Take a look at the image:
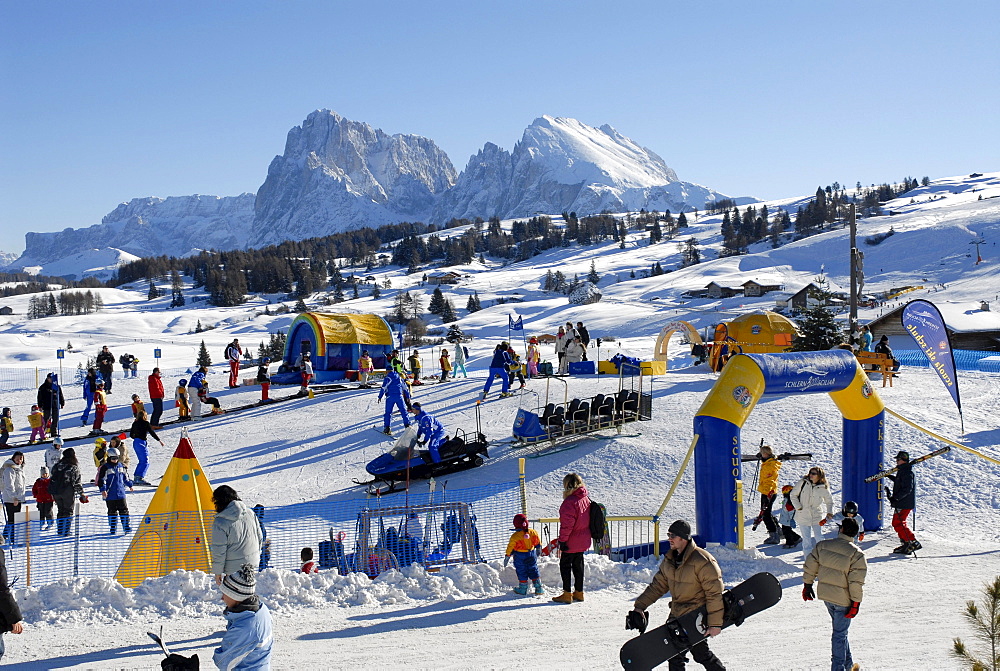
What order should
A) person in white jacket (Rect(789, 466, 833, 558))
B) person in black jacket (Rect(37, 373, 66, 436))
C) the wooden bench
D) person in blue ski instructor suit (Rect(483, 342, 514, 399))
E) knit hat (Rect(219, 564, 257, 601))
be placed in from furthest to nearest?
person in blue ski instructor suit (Rect(483, 342, 514, 399))
the wooden bench
person in black jacket (Rect(37, 373, 66, 436))
person in white jacket (Rect(789, 466, 833, 558))
knit hat (Rect(219, 564, 257, 601))

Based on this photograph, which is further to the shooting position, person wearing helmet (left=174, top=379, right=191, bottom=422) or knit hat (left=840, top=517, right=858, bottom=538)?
person wearing helmet (left=174, top=379, right=191, bottom=422)

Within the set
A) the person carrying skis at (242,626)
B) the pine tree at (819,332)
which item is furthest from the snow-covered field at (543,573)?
the pine tree at (819,332)

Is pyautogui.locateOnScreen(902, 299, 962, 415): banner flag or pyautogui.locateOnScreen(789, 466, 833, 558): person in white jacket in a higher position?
pyautogui.locateOnScreen(902, 299, 962, 415): banner flag

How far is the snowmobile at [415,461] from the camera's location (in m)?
13.7

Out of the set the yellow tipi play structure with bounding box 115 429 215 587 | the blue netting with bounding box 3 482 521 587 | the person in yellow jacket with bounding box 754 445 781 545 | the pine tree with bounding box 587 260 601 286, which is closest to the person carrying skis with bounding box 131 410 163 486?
the blue netting with bounding box 3 482 521 587

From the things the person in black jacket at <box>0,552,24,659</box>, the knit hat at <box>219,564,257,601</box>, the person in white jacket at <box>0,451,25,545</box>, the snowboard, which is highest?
the knit hat at <box>219,564,257,601</box>

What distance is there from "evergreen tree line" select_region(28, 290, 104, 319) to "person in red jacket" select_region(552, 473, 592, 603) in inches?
4142

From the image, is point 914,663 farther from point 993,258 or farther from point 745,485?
point 993,258

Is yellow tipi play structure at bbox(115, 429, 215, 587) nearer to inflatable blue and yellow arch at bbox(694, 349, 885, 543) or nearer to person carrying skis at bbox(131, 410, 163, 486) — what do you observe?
person carrying skis at bbox(131, 410, 163, 486)

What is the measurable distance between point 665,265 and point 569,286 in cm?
2623

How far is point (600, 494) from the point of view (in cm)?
1336

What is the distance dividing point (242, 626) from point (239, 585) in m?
0.27

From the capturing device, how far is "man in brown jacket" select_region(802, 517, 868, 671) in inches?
223

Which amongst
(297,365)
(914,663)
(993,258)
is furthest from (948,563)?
(993,258)
